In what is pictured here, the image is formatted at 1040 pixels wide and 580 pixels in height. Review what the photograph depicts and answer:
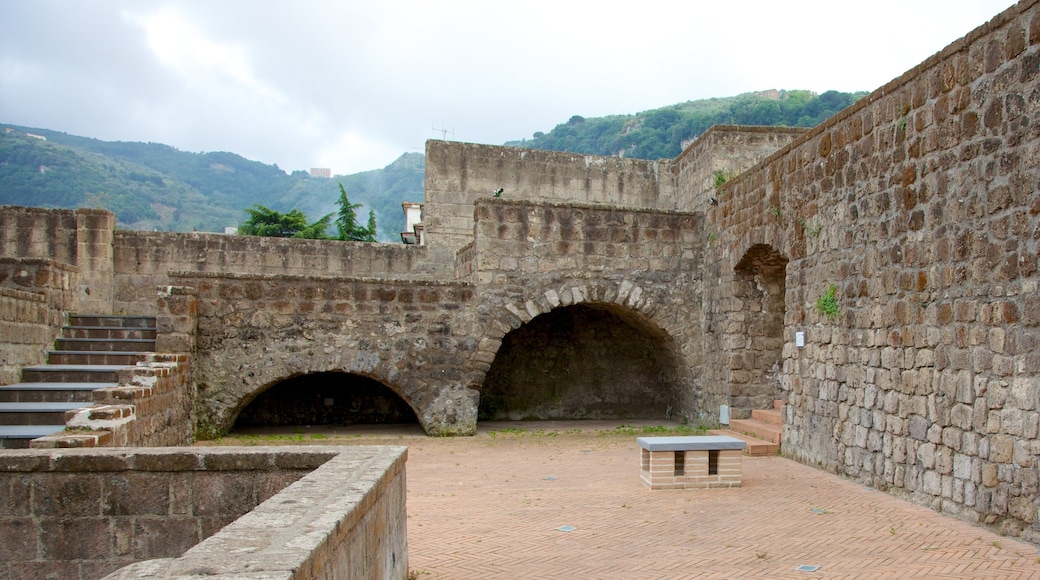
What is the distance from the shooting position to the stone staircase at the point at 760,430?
10156 millimetres

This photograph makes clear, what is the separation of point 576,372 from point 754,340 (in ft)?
15.0

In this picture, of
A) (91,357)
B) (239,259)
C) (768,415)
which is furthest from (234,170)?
(768,415)

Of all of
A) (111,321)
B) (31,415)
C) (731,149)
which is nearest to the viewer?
(31,415)

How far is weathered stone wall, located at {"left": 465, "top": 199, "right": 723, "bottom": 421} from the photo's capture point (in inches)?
494

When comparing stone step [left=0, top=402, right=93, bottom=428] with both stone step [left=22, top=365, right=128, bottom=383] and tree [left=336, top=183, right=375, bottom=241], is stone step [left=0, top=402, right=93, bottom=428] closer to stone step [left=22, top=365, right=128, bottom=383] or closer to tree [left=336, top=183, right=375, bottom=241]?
stone step [left=22, top=365, right=128, bottom=383]

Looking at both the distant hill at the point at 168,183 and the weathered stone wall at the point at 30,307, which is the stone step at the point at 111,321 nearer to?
the weathered stone wall at the point at 30,307

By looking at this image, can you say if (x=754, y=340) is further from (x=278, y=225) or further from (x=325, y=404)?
(x=278, y=225)

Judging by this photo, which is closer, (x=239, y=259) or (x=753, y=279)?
(x=753, y=279)

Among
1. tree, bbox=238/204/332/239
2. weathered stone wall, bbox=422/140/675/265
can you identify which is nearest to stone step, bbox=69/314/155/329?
weathered stone wall, bbox=422/140/675/265

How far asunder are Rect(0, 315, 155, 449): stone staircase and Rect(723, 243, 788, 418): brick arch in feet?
28.8

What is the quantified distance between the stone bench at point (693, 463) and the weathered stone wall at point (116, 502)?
459cm

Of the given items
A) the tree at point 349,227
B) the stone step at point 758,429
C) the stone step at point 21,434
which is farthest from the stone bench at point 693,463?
the tree at point 349,227

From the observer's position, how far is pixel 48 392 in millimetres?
8195

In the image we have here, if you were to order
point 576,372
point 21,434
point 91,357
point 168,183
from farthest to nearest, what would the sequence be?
point 168,183 → point 576,372 → point 91,357 → point 21,434
